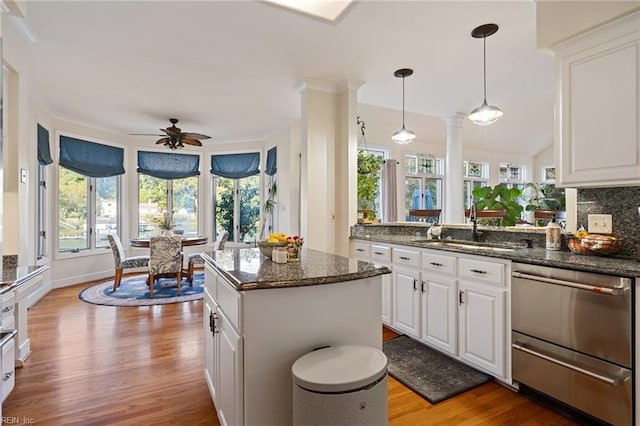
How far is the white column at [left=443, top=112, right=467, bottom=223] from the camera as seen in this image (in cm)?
518

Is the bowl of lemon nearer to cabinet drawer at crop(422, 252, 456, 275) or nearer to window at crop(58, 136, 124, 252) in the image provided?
cabinet drawer at crop(422, 252, 456, 275)

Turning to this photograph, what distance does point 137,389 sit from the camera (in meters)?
2.32

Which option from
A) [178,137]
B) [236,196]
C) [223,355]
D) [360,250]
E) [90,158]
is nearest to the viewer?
[223,355]

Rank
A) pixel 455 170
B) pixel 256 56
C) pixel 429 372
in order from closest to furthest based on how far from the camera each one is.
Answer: pixel 429 372, pixel 256 56, pixel 455 170

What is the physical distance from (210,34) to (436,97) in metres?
2.99

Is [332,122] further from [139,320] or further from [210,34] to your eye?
[139,320]

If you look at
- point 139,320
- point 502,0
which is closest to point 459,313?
point 502,0

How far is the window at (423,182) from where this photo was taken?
7.16m

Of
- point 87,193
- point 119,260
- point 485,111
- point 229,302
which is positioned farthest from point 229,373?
point 87,193

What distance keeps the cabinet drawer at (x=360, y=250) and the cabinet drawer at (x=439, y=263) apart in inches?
33.5

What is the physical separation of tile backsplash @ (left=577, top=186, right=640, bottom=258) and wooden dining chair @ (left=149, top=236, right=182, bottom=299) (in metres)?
4.59

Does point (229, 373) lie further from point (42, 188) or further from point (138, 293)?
point (42, 188)

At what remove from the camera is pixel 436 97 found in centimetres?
448

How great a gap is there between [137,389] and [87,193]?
4.67 meters
